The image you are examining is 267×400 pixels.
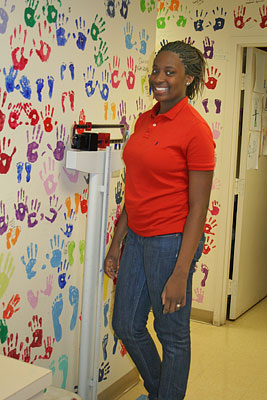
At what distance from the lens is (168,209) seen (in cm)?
195

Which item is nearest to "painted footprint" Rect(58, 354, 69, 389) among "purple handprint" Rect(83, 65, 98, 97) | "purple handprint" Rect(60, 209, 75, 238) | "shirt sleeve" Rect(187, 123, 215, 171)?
"purple handprint" Rect(60, 209, 75, 238)

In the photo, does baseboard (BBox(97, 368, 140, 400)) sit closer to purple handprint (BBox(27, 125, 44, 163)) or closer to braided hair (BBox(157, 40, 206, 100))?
purple handprint (BBox(27, 125, 44, 163))

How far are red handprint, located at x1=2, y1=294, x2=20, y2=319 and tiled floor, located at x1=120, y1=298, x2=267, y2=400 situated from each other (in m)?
0.97

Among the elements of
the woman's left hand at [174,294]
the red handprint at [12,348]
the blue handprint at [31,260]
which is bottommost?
the red handprint at [12,348]

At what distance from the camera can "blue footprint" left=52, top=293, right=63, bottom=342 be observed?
2.16 meters

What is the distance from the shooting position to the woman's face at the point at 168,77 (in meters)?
1.94

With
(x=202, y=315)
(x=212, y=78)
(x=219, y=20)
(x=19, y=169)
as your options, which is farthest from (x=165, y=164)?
(x=202, y=315)

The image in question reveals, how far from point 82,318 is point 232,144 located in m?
1.87

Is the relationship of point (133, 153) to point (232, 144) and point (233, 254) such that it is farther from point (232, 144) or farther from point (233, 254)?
point (233, 254)

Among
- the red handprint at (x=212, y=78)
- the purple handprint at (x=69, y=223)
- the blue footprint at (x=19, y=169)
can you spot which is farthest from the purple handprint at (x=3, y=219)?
the red handprint at (x=212, y=78)

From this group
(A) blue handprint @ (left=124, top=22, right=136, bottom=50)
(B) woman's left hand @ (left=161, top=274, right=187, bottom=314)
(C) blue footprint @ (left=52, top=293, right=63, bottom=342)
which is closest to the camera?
(B) woman's left hand @ (left=161, top=274, right=187, bottom=314)

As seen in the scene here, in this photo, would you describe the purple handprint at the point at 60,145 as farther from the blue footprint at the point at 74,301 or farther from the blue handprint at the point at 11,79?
the blue footprint at the point at 74,301

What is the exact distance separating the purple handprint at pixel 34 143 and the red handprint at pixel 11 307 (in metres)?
0.48

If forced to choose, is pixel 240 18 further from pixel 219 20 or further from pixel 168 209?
pixel 168 209
